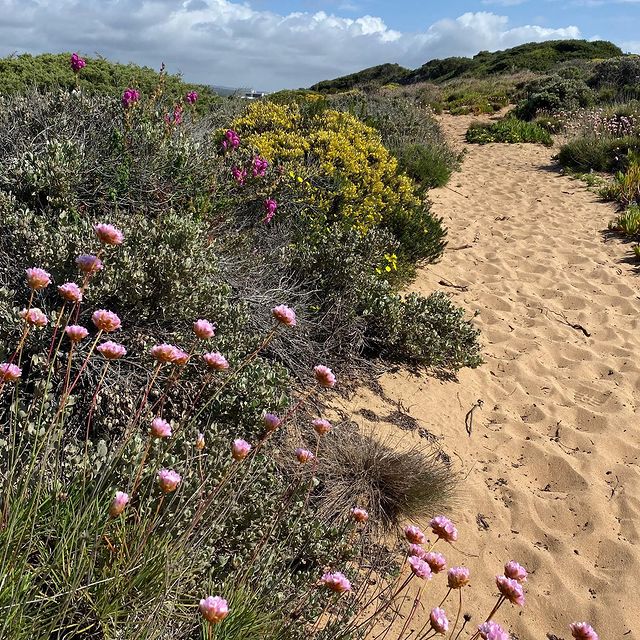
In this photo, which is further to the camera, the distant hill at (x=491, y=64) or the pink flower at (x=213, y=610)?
the distant hill at (x=491, y=64)

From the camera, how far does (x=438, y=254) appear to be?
6.88m

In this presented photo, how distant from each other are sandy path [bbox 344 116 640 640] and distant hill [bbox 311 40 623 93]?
31.4 metres

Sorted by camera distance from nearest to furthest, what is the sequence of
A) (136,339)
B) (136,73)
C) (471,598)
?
(471,598) < (136,339) < (136,73)

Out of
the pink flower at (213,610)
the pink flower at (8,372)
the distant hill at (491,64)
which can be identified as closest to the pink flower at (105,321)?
the pink flower at (8,372)

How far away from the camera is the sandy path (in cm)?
290

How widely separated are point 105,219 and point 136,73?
6377 millimetres

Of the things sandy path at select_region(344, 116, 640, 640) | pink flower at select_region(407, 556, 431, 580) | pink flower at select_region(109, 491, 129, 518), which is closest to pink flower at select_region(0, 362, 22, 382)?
pink flower at select_region(109, 491, 129, 518)

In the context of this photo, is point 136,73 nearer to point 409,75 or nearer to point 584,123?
point 584,123

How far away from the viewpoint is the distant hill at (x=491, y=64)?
39.0m

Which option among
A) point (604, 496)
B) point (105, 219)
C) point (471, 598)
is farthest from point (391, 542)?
point (105, 219)

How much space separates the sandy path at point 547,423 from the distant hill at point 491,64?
3139 cm

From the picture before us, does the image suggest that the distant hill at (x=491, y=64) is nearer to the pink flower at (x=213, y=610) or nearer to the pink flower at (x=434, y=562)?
the pink flower at (x=434, y=562)

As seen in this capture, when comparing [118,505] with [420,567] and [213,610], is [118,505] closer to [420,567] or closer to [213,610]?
[213,610]

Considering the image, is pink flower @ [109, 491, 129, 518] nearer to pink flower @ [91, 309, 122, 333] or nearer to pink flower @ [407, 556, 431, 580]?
pink flower @ [91, 309, 122, 333]
